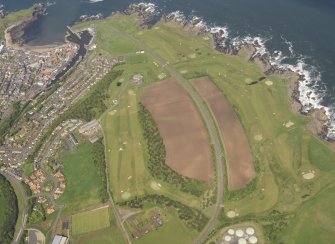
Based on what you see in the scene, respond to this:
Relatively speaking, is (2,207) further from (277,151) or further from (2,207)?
(277,151)

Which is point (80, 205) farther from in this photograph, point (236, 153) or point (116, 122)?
point (236, 153)

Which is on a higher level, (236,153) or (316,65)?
(316,65)

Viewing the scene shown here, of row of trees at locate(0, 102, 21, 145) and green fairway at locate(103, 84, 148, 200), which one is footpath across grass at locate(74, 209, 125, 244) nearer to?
green fairway at locate(103, 84, 148, 200)

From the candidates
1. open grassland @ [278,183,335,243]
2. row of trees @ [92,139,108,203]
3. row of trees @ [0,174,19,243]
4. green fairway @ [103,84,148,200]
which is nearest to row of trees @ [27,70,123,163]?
green fairway @ [103,84,148,200]

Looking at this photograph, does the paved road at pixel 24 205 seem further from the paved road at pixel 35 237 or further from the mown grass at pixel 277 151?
the mown grass at pixel 277 151

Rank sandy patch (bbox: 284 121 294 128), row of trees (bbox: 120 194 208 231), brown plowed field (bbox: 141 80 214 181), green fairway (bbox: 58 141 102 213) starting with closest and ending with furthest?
row of trees (bbox: 120 194 208 231) < green fairway (bbox: 58 141 102 213) < brown plowed field (bbox: 141 80 214 181) < sandy patch (bbox: 284 121 294 128)

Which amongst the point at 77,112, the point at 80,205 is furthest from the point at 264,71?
the point at 80,205

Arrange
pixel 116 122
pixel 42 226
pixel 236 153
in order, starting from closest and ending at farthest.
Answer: pixel 42 226
pixel 236 153
pixel 116 122
